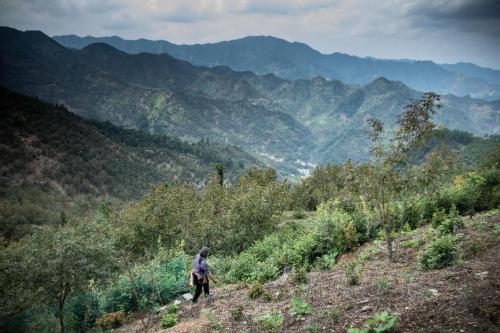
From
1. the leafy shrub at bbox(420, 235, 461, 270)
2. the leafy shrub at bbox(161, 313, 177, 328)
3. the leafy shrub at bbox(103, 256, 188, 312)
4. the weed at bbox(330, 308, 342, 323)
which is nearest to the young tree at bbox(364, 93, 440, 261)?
the leafy shrub at bbox(420, 235, 461, 270)

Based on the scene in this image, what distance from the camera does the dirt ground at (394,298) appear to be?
8.46m

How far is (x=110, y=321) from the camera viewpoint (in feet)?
57.1

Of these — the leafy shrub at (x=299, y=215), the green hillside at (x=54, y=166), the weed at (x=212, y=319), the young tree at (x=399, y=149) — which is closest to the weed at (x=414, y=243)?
the young tree at (x=399, y=149)

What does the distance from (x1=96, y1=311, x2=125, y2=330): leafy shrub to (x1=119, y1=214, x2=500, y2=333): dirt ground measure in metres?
0.88

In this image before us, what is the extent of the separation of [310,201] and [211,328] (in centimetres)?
4961

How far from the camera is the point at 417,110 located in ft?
46.2

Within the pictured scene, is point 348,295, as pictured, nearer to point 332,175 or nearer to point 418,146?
point 418,146

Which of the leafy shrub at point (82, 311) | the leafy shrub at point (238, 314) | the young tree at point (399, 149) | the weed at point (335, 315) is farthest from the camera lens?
the leafy shrub at point (82, 311)

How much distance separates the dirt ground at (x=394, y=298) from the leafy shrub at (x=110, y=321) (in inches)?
34.6

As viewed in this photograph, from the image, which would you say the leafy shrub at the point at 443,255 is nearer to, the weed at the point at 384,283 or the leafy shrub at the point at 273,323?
the weed at the point at 384,283

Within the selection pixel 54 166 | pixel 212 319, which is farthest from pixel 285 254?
pixel 54 166

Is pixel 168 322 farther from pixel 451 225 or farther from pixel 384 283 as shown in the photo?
pixel 451 225

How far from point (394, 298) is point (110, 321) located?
1338 cm

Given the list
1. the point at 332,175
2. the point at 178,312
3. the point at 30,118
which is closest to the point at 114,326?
the point at 178,312
